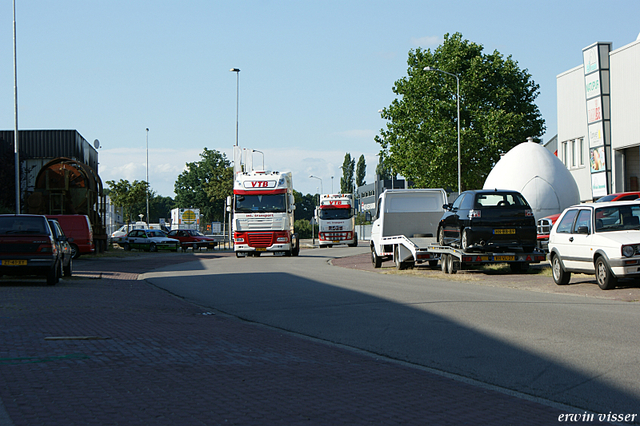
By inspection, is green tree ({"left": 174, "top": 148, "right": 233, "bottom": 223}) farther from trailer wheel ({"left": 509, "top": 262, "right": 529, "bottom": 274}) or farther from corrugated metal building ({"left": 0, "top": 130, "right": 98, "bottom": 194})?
trailer wheel ({"left": 509, "top": 262, "right": 529, "bottom": 274})

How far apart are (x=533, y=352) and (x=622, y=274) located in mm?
6808

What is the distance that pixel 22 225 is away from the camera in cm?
1631

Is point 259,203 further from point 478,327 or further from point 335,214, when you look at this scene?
point 478,327

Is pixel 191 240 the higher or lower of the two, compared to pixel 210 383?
higher

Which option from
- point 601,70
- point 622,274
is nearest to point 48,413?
point 622,274

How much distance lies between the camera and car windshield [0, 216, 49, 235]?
1611 centimetres

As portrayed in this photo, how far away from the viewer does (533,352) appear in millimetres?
7535

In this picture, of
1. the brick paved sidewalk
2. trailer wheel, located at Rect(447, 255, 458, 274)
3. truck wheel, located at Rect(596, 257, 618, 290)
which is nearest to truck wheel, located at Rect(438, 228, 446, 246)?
trailer wheel, located at Rect(447, 255, 458, 274)

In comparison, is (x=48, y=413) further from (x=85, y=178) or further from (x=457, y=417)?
(x=85, y=178)

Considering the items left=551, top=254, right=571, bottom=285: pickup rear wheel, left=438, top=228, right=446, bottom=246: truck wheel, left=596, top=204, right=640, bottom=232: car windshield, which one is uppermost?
left=596, top=204, right=640, bottom=232: car windshield

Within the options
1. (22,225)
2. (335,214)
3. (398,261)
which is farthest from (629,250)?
(335,214)

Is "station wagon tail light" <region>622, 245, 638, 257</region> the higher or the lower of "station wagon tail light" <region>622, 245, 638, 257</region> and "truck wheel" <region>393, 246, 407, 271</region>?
the higher

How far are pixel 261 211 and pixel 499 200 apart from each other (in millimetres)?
14776

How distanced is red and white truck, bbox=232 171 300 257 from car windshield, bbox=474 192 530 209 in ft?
46.7
